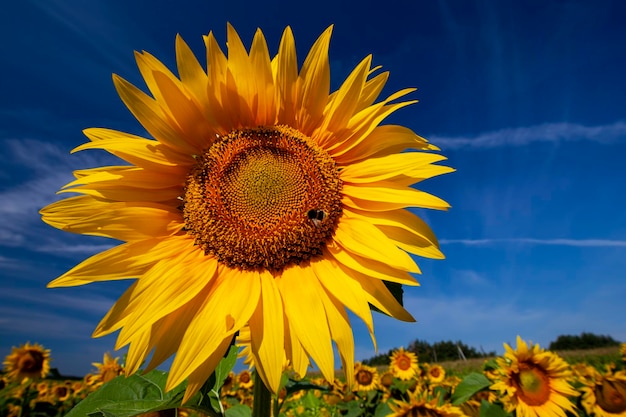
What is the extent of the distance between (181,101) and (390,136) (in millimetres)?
1305

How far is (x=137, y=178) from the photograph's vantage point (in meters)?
2.69

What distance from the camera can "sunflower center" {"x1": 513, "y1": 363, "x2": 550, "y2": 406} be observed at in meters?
5.68

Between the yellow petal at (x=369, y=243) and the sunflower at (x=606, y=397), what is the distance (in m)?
5.71

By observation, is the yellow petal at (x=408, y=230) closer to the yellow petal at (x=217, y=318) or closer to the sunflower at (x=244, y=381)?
the yellow petal at (x=217, y=318)

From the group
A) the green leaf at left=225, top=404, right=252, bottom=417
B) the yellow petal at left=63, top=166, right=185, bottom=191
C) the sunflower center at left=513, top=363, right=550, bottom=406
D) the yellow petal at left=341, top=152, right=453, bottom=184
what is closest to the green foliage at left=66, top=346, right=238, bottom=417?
the green leaf at left=225, top=404, right=252, bottom=417

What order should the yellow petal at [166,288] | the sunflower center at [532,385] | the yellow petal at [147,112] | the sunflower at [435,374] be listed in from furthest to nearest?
the sunflower at [435,374]
the sunflower center at [532,385]
the yellow petal at [147,112]
the yellow petal at [166,288]

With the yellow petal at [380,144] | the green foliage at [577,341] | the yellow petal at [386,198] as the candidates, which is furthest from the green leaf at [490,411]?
the green foliage at [577,341]

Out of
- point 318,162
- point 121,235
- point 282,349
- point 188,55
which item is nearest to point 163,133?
point 188,55

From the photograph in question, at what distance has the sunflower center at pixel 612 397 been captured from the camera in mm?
6230

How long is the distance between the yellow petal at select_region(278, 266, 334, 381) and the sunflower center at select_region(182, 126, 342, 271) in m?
0.13

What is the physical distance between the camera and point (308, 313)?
2387 mm

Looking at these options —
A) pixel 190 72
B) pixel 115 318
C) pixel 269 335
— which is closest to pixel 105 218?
pixel 115 318

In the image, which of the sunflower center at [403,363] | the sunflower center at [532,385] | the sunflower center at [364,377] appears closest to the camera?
the sunflower center at [532,385]

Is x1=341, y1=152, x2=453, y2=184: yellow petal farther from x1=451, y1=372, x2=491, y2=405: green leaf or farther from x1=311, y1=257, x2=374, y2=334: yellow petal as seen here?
x1=451, y1=372, x2=491, y2=405: green leaf
